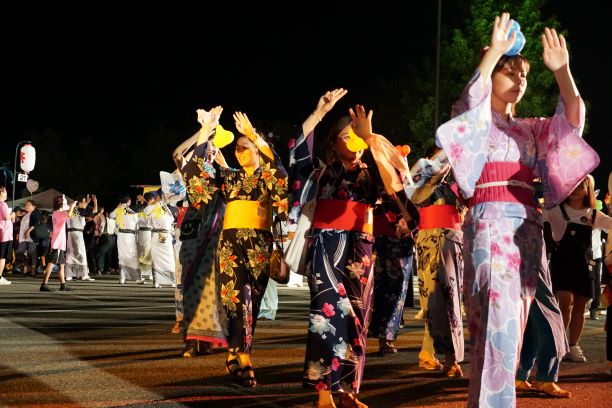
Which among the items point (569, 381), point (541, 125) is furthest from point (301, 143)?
point (569, 381)

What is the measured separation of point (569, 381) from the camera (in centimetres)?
728

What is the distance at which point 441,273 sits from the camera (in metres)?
7.84

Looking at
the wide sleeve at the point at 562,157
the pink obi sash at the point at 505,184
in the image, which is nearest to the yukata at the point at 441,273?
the wide sleeve at the point at 562,157

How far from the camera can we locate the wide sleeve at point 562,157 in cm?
426

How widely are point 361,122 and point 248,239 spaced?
1.74 m

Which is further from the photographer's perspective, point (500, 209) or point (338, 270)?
point (338, 270)

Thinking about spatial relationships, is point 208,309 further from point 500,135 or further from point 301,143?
point 500,135

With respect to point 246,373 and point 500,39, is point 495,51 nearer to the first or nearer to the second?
point 500,39

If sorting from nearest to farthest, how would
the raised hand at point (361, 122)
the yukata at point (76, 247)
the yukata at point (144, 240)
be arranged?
1. the raised hand at point (361, 122)
2. the yukata at point (144, 240)
3. the yukata at point (76, 247)

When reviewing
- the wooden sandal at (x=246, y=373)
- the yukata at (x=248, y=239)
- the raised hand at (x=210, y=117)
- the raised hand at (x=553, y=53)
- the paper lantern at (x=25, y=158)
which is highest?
the paper lantern at (x=25, y=158)

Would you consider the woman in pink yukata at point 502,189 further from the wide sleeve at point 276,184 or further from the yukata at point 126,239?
the yukata at point 126,239

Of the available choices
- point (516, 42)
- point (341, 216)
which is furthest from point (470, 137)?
point (341, 216)

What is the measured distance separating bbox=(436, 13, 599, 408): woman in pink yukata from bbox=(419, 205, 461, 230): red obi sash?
3.60 meters

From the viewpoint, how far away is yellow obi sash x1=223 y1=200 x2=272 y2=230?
23.1 ft
